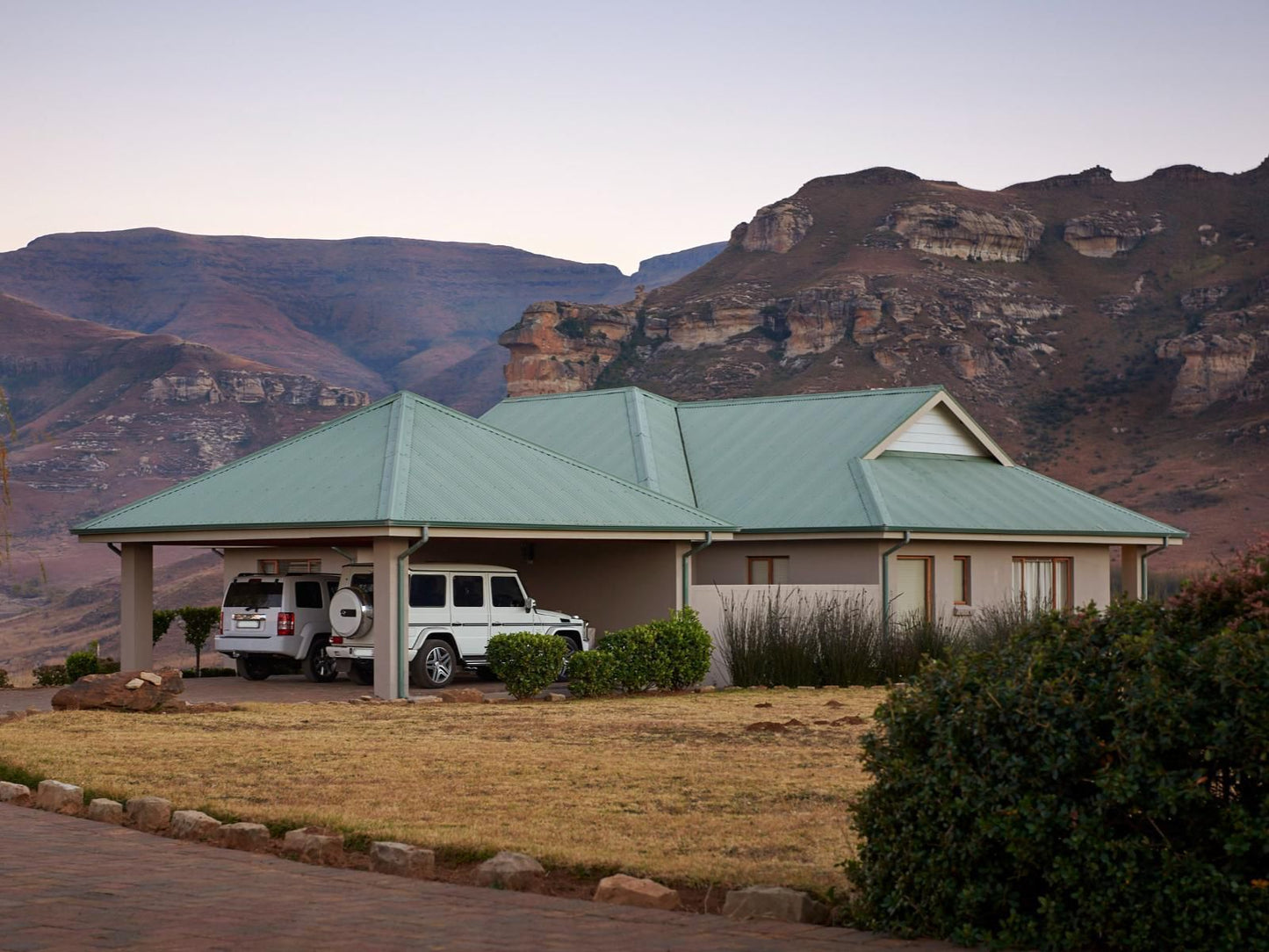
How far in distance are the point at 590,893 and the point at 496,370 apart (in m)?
169

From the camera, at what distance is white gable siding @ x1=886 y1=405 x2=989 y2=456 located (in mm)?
32438

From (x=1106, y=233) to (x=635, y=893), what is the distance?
10823cm

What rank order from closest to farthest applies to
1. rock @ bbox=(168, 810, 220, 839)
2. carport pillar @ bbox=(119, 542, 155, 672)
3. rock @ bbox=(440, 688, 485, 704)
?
rock @ bbox=(168, 810, 220, 839) → rock @ bbox=(440, 688, 485, 704) → carport pillar @ bbox=(119, 542, 155, 672)

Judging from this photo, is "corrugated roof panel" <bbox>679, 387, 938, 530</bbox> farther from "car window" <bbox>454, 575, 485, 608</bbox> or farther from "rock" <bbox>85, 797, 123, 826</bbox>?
"rock" <bbox>85, 797, 123, 826</bbox>

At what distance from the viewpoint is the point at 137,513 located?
84.6ft

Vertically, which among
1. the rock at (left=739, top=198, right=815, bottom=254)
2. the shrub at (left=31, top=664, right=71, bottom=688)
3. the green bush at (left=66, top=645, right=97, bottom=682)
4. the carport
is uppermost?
the rock at (left=739, top=198, right=815, bottom=254)

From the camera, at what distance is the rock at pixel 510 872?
8.79 metres

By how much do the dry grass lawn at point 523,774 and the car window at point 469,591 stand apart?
382 cm

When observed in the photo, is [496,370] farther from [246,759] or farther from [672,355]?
[246,759]

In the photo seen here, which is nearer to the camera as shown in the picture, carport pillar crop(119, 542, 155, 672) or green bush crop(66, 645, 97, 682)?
carport pillar crop(119, 542, 155, 672)

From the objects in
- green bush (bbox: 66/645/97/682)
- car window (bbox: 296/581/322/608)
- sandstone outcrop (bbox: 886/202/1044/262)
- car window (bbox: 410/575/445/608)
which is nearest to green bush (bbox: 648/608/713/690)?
car window (bbox: 410/575/445/608)

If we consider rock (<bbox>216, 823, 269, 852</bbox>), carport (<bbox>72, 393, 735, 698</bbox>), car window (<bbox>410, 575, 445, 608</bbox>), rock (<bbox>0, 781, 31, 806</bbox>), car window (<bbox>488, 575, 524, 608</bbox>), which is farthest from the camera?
car window (<bbox>488, 575, 524, 608</bbox>)

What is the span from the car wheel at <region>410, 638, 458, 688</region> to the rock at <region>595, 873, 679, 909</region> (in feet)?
49.9

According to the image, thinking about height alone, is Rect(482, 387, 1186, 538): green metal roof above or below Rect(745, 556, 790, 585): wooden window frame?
above
